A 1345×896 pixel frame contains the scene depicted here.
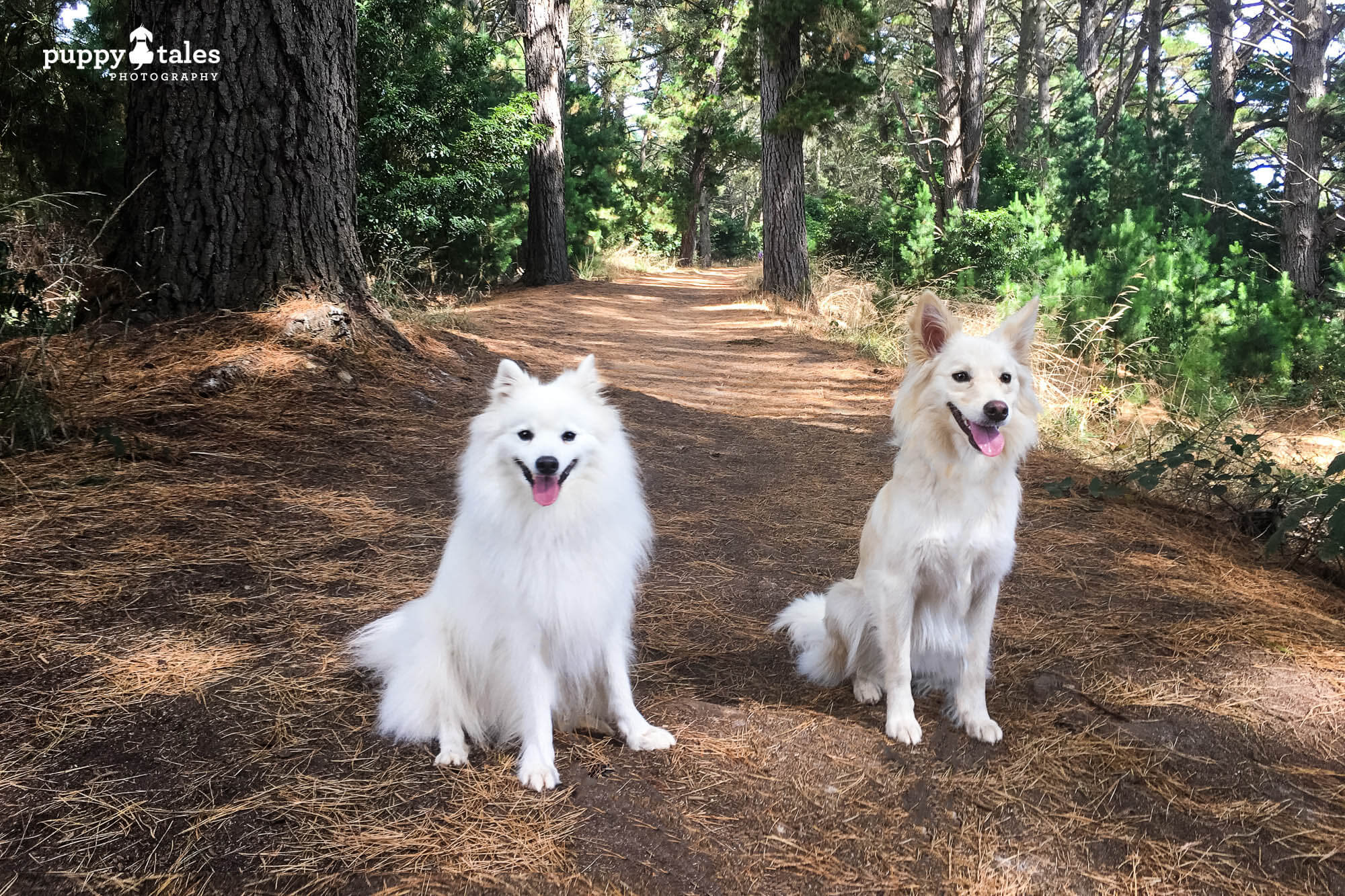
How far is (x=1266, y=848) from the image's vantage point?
70.8 inches

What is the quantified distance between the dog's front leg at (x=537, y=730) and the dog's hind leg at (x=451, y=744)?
0.17 meters

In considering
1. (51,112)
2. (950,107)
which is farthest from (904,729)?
(950,107)

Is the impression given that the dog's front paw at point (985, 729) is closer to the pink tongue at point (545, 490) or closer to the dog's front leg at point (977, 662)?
the dog's front leg at point (977, 662)

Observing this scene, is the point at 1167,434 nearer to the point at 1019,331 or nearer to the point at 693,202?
the point at 1019,331

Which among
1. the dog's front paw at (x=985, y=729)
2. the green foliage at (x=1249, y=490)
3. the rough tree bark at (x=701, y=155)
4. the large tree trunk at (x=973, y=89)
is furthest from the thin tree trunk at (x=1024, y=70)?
the dog's front paw at (x=985, y=729)

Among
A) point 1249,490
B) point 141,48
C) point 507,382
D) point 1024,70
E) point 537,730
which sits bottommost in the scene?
point 537,730

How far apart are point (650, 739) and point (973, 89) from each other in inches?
621

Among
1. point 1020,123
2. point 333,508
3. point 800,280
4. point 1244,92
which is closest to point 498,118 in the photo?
point 800,280

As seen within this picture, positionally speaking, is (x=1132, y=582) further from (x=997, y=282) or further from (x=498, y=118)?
(x=498, y=118)

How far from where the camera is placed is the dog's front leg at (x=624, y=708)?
2230 mm

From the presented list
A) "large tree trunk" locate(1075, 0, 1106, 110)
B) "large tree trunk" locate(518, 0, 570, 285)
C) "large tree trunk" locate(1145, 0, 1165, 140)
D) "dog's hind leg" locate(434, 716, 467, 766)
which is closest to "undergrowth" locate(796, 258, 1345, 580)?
"dog's hind leg" locate(434, 716, 467, 766)

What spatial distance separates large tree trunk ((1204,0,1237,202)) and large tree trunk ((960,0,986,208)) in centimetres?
439

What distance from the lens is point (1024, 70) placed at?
20.5m

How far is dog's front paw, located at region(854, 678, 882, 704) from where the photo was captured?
259 cm
